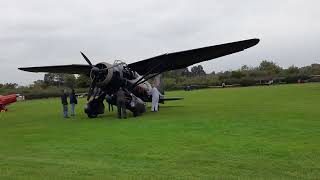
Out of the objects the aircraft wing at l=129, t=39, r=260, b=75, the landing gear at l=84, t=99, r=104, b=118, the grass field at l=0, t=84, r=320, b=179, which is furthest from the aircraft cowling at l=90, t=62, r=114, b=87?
the grass field at l=0, t=84, r=320, b=179

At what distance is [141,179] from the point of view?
7.41 meters

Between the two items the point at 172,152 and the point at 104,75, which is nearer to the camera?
the point at 172,152

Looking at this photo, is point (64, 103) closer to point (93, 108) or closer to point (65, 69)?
point (93, 108)

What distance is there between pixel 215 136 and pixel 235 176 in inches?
198

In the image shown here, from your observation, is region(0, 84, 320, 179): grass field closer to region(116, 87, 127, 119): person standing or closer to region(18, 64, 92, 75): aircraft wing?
region(116, 87, 127, 119): person standing

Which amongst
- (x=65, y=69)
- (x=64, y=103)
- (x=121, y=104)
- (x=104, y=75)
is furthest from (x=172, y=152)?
(x=65, y=69)

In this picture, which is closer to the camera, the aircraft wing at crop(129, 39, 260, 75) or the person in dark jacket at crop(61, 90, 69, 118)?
the aircraft wing at crop(129, 39, 260, 75)

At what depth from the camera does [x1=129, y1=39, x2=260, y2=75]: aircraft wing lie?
69.5ft

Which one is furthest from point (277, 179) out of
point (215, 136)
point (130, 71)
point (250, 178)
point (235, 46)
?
point (130, 71)

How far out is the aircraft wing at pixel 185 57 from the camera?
69.5ft

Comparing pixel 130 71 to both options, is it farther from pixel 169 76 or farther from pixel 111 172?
pixel 169 76

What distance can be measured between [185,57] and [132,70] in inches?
116

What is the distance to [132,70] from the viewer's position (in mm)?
24422

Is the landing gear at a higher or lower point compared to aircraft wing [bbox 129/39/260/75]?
lower
